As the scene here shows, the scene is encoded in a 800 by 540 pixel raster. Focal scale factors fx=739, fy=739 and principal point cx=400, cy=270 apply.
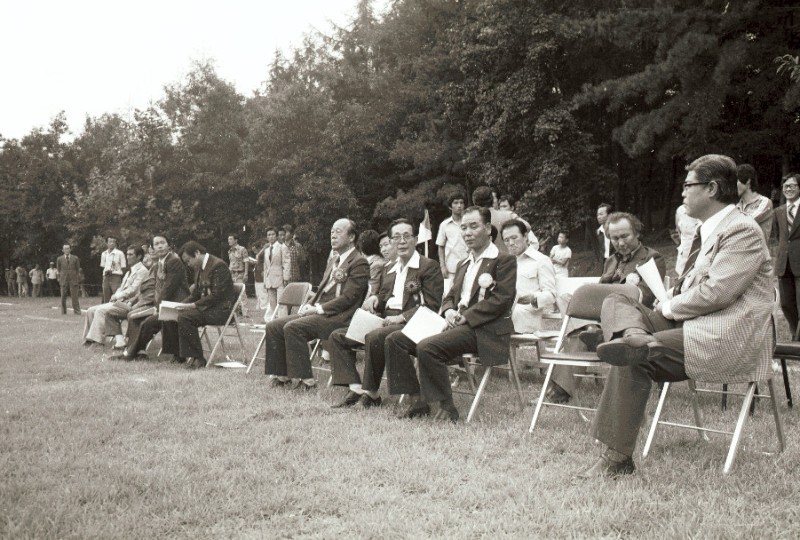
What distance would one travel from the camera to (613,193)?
21375 millimetres

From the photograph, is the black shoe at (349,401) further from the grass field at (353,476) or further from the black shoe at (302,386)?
A: the black shoe at (302,386)

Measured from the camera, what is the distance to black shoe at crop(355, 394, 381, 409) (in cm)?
625

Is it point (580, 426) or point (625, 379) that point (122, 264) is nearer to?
point (580, 426)

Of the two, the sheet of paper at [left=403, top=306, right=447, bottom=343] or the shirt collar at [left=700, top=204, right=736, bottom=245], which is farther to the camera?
the sheet of paper at [left=403, top=306, right=447, bottom=343]

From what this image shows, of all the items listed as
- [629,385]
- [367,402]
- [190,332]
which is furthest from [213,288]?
[629,385]

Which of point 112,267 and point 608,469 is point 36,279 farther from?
point 608,469

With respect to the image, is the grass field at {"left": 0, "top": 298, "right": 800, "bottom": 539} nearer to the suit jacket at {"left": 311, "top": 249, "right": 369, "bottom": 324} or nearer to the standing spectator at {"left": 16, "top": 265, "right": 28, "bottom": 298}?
the suit jacket at {"left": 311, "top": 249, "right": 369, "bottom": 324}

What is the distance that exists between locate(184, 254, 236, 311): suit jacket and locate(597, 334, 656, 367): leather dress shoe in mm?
6406

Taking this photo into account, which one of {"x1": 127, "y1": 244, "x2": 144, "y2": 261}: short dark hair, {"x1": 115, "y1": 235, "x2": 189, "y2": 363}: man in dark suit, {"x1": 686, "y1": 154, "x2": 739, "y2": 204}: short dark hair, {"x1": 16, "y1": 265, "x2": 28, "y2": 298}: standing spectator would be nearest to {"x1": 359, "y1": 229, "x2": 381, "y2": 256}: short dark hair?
{"x1": 115, "y1": 235, "x2": 189, "y2": 363}: man in dark suit

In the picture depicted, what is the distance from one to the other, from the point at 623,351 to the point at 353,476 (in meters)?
1.63

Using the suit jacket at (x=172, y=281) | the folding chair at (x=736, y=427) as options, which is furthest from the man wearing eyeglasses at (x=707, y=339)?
the suit jacket at (x=172, y=281)

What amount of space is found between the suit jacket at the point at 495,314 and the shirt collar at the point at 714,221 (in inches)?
71.7

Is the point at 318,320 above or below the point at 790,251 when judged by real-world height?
below

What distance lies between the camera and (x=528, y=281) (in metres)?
7.14
